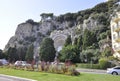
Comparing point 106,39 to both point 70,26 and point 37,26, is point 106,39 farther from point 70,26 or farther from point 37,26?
point 37,26

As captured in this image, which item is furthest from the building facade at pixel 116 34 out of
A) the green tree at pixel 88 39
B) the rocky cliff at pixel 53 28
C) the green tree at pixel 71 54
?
the rocky cliff at pixel 53 28

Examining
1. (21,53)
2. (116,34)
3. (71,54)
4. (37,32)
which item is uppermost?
(37,32)

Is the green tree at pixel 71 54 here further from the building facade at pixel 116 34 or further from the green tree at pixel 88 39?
the building facade at pixel 116 34

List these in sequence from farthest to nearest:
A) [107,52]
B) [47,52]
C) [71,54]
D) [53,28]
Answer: [53,28], [47,52], [71,54], [107,52]

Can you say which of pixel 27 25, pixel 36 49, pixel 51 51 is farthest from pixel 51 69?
pixel 27 25

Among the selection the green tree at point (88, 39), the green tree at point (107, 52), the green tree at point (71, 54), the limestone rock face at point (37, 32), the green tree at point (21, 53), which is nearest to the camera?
the green tree at point (107, 52)

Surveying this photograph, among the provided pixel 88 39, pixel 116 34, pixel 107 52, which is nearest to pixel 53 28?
pixel 88 39

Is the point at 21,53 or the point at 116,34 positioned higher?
the point at 116,34

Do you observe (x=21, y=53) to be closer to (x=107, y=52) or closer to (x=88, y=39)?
(x=88, y=39)

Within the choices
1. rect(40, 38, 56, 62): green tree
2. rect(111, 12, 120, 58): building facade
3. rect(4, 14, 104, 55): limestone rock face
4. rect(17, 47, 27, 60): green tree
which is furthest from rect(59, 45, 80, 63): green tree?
rect(17, 47, 27, 60): green tree

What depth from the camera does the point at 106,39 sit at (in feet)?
243

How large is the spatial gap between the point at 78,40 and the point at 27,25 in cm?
5096

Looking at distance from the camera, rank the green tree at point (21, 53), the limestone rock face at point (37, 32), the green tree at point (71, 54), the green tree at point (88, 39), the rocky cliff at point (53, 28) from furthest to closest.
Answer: the limestone rock face at point (37, 32) → the green tree at point (21, 53) → the rocky cliff at point (53, 28) → the green tree at point (88, 39) → the green tree at point (71, 54)

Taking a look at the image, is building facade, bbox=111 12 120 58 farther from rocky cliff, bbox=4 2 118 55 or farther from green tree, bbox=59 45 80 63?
rocky cliff, bbox=4 2 118 55
